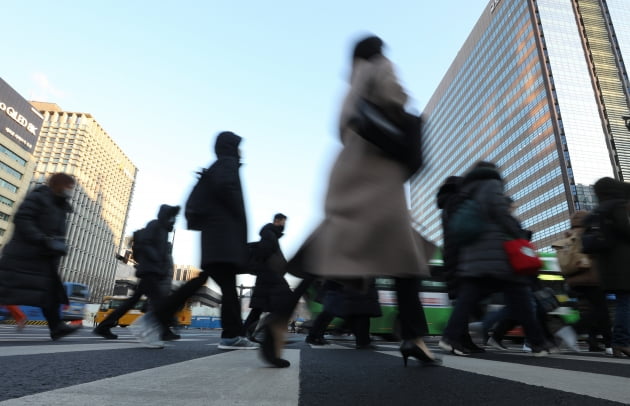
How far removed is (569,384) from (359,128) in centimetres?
159

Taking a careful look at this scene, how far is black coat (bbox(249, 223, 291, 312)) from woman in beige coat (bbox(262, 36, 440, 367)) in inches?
105

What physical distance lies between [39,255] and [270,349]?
314 centimetres

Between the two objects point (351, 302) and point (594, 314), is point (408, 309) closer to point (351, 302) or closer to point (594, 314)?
point (351, 302)

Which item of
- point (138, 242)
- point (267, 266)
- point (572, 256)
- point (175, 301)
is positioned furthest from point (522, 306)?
point (138, 242)

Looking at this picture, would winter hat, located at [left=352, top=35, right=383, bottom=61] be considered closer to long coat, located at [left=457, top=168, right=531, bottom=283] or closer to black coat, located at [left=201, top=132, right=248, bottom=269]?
black coat, located at [left=201, top=132, right=248, bottom=269]

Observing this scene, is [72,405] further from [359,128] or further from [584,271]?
[584,271]

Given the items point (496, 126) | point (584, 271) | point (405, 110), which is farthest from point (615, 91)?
point (405, 110)

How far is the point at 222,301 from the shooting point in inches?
141

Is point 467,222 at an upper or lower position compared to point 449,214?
lower

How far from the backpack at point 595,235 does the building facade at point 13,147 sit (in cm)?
8153

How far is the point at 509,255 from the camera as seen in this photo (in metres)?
3.52

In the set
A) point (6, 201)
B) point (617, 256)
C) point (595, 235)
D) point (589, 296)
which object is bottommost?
point (589, 296)

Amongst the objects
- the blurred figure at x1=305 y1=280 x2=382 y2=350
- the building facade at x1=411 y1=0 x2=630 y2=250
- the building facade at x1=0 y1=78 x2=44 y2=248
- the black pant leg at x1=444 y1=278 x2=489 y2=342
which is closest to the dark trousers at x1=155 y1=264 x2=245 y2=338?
the blurred figure at x1=305 y1=280 x2=382 y2=350

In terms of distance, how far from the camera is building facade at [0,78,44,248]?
214 ft
